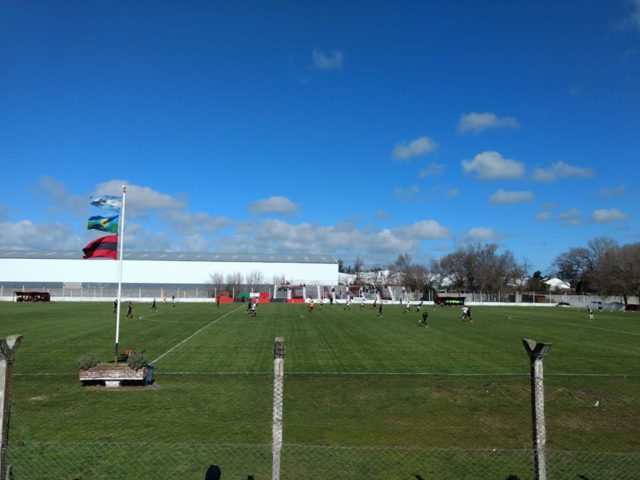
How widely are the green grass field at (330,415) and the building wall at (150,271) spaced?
8374cm

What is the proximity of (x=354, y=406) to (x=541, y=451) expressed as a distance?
7.33m

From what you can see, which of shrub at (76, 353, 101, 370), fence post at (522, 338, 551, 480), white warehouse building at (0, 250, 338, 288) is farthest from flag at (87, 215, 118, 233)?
white warehouse building at (0, 250, 338, 288)

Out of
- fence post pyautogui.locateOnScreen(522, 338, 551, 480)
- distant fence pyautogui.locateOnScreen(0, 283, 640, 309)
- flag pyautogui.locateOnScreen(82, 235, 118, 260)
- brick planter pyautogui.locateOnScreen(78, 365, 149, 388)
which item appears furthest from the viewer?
distant fence pyautogui.locateOnScreen(0, 283, 640, 309)

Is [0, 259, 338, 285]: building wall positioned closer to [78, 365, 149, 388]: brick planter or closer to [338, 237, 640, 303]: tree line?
[338, 237, 640, 303]: tree line

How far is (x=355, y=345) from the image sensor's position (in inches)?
1015

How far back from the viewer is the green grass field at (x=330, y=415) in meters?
8.66

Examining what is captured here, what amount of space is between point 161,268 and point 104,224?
9390 centimetres

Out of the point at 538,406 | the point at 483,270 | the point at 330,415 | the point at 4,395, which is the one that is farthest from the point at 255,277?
the point at 538,406

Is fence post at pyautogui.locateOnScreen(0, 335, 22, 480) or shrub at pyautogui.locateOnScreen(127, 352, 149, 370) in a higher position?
fence post at pyautogui.locateOnScreen(0, 335, 22, 480)

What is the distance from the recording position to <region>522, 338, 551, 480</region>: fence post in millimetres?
5996

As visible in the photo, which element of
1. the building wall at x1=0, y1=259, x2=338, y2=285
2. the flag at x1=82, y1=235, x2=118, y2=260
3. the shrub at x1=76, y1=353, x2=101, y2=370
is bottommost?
the shrub at x1=76, y1=353, x2=101, y2=370

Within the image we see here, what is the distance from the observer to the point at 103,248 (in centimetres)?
1617

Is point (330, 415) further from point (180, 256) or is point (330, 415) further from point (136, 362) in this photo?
point (180, 256)

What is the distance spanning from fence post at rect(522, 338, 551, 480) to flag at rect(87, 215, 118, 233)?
13.8 meters
